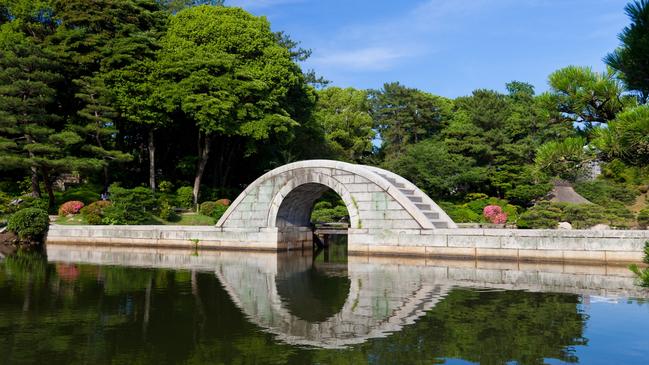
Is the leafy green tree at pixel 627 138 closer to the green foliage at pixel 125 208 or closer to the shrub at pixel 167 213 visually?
the green foliage at pixel 125 208

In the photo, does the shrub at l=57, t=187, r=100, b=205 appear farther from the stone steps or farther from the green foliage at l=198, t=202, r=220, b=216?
the stone steps

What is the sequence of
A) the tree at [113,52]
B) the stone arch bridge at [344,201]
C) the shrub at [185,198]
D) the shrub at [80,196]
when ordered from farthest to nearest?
the shrub at [185,198], the shrub at [80,196], the tree at [113,52], the stone arch bridge at [344,201]

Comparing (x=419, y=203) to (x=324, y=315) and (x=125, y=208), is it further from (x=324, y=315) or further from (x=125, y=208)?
(x=125, y=208)

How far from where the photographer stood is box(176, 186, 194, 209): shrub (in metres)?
31.9

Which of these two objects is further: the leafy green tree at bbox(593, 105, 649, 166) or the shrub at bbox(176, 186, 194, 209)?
the shrub at bbox(176, 186, 194, 209)

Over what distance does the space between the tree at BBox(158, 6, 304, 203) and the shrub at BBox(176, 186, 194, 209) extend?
374mm

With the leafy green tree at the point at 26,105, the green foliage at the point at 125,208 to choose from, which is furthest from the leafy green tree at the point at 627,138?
the leafy green tree at the point at 26,105

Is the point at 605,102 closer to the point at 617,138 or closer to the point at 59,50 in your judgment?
the point at 617,138

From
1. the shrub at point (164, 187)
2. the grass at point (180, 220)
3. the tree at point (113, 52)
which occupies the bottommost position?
the grass at point (180, 220)

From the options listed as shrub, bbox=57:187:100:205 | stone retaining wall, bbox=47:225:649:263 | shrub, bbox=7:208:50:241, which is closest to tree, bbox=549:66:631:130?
stone retaining wall, bbox=47:225:649:263

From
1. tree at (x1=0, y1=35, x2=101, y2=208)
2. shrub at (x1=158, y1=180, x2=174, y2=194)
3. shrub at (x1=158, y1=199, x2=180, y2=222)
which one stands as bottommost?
shrub at (x1=158, y1=199, x2=180, y2=222)

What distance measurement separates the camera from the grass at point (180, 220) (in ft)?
90.0

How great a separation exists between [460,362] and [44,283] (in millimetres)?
11530

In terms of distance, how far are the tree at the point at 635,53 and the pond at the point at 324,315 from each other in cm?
407
